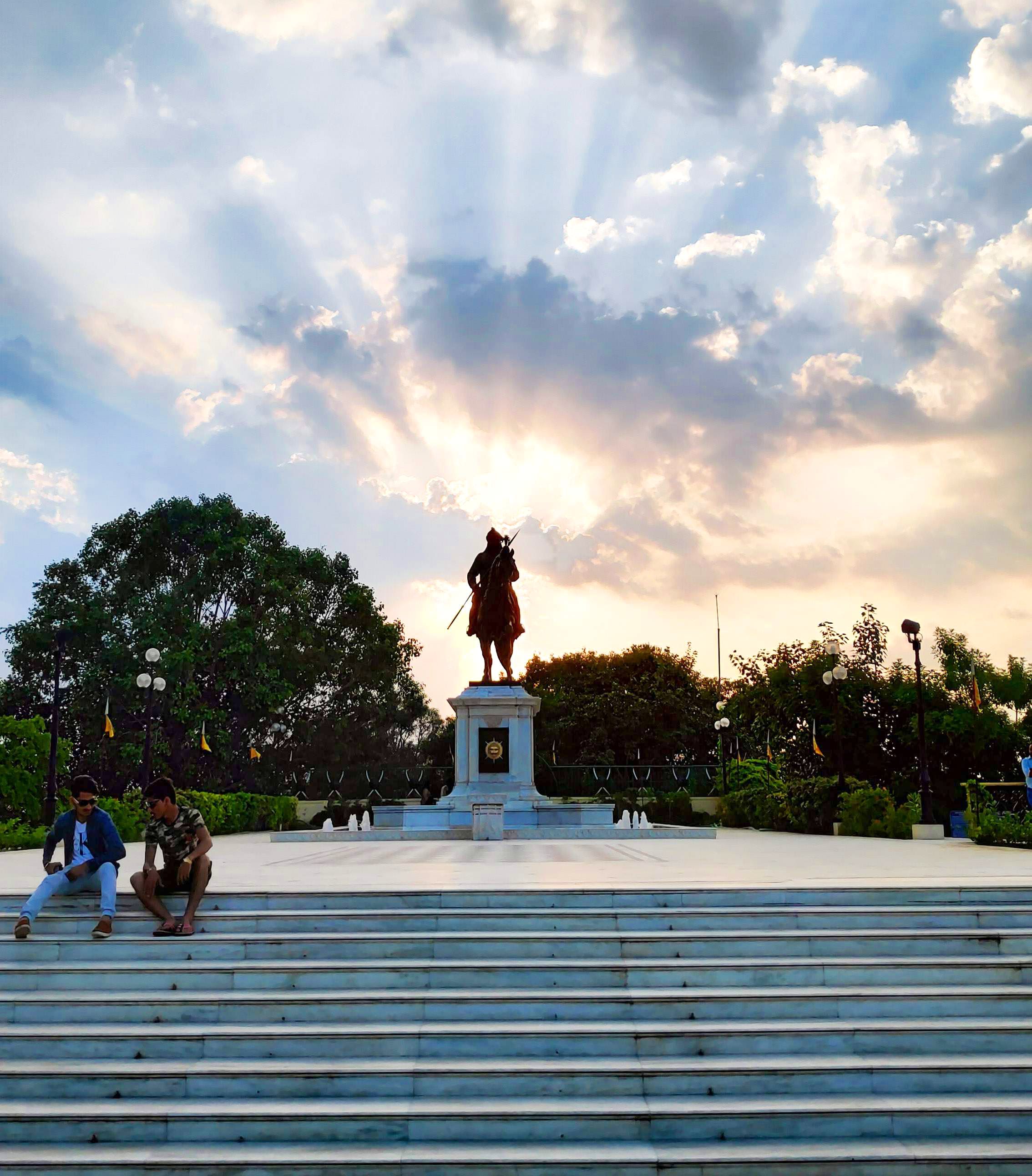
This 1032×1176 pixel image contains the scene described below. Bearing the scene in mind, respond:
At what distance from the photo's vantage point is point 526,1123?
5469 mm

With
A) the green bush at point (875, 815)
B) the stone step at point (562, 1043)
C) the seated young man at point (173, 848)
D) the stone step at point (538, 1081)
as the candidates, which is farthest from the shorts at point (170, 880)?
the green bush at point (875, 815)

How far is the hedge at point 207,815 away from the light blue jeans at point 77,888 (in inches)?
243

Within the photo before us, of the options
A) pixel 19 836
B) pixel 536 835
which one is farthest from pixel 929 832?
pixel 19 836

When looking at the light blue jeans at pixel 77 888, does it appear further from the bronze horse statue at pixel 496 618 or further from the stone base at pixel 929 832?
the bronze horse statue at pixel 496 618

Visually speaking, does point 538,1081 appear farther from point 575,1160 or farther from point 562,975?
point 562,975

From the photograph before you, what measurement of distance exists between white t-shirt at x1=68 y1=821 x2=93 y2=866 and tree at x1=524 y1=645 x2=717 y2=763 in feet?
143

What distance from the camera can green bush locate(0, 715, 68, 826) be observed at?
23250 millimetres

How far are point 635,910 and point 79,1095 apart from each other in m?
3.98

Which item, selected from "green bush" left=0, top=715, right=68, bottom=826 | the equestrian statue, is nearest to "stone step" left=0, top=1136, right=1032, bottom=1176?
"green bush" left=0, top=715, right=68, bottom=826

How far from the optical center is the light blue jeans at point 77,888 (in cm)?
742

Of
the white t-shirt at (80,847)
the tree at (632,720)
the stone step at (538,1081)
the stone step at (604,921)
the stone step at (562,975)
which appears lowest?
→ the stone step at (538,1081)

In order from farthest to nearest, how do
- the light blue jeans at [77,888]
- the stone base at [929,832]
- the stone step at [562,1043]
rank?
the stone base at [929,832], the light blue jeans at [77,888], the stone step at [562,1043]

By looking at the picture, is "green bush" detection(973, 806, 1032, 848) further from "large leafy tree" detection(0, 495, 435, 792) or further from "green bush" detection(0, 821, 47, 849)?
"large leafy tree" detection(0, 495, 435, 792)

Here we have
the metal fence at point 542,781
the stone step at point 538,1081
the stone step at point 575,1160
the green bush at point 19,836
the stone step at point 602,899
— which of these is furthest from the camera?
the metal fence at point 542,781
